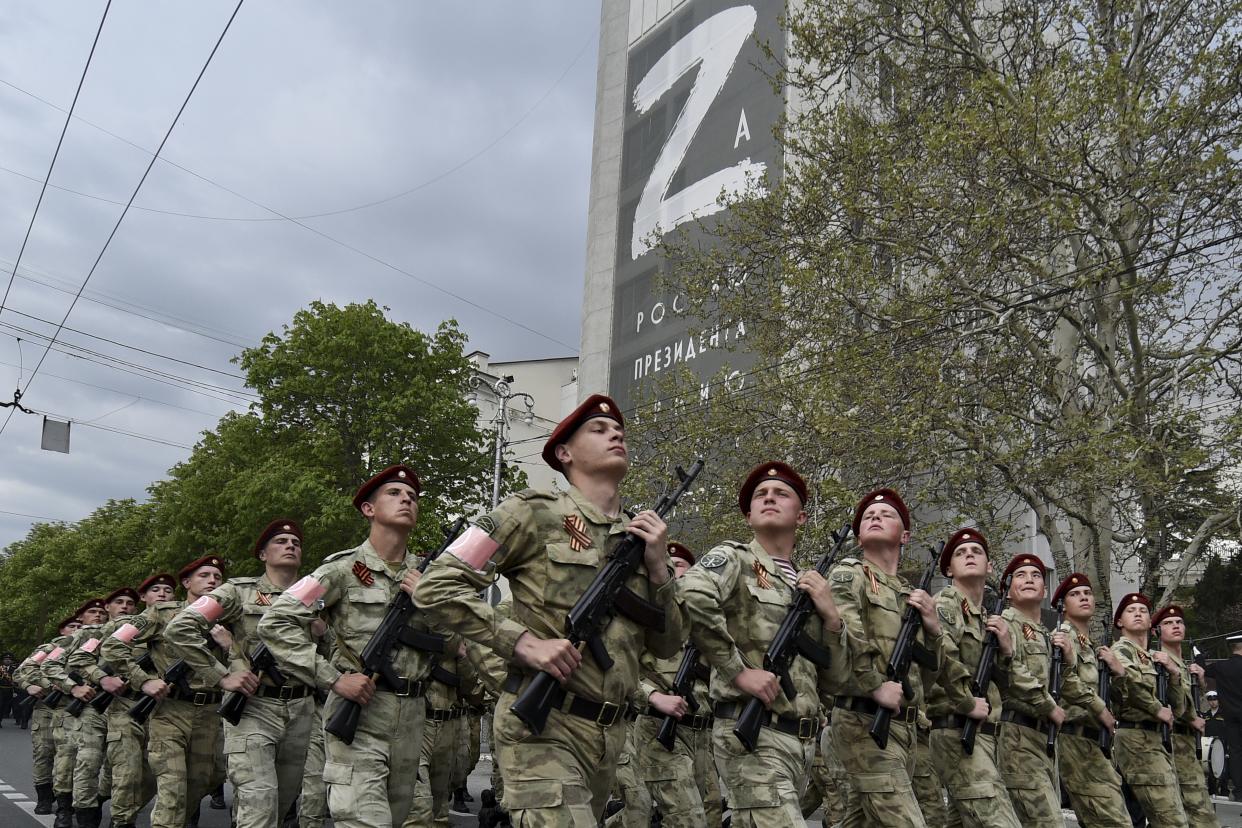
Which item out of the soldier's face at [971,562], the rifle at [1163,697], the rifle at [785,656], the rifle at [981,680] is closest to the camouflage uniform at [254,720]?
the rifle at [785,656]

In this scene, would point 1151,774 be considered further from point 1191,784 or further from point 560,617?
point 560,617

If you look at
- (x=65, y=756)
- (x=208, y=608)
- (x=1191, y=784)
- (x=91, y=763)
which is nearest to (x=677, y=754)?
(x=208, y=608)

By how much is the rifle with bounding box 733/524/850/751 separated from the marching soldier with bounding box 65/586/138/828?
750cm

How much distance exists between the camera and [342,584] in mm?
6953

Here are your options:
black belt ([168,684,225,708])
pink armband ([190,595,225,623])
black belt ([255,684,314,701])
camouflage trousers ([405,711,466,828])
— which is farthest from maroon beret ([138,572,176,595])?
camouflage trousers ([405,711,466,828])

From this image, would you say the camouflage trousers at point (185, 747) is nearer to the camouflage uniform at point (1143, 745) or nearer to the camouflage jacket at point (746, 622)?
the camouflage jacket at point (746, 622)

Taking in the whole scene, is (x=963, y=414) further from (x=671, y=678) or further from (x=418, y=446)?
(x=418, y=446)

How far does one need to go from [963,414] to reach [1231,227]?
14.8 feet

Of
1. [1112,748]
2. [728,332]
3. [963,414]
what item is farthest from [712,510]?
[728,332]

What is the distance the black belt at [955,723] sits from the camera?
788 cm

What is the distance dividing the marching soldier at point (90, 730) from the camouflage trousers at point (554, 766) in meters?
7.95

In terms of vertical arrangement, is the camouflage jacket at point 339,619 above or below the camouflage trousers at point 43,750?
above

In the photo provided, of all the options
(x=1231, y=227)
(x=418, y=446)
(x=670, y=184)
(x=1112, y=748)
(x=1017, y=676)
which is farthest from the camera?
(x=670, y=184)

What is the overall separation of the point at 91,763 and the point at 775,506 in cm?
788
